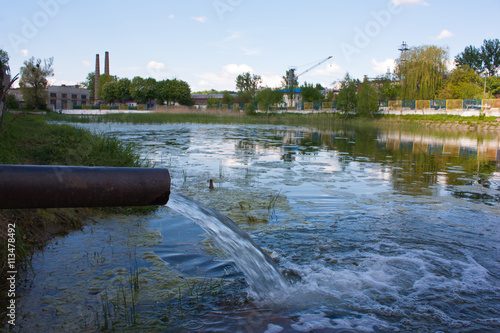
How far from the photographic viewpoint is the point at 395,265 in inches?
158

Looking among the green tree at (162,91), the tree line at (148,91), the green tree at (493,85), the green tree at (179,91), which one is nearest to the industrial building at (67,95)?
the tree line at (148,91)

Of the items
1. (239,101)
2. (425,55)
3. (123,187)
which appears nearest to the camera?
(123,187)

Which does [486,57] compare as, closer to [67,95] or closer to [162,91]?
[162,91]

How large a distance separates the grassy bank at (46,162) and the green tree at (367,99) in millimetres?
50836

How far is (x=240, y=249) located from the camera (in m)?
3.86

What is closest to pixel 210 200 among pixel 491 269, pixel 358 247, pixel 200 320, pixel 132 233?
pixel 132 233

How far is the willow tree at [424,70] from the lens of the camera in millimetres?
54719

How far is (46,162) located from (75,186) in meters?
5.57

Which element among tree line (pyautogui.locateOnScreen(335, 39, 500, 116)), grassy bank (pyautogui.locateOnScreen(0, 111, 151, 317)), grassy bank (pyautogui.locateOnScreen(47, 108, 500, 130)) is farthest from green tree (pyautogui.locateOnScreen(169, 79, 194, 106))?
grassy bank (pyautogui.locateOnScreen(0, 111, 151, 317))

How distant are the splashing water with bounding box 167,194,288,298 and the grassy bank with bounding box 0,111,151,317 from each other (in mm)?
1413

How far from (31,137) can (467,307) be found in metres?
8.20

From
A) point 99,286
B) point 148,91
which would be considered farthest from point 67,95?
point 99,286

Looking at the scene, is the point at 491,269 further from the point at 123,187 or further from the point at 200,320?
the point at 123,187

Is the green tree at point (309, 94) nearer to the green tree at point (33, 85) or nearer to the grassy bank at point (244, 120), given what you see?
the grassy bank at point (244, 120)
